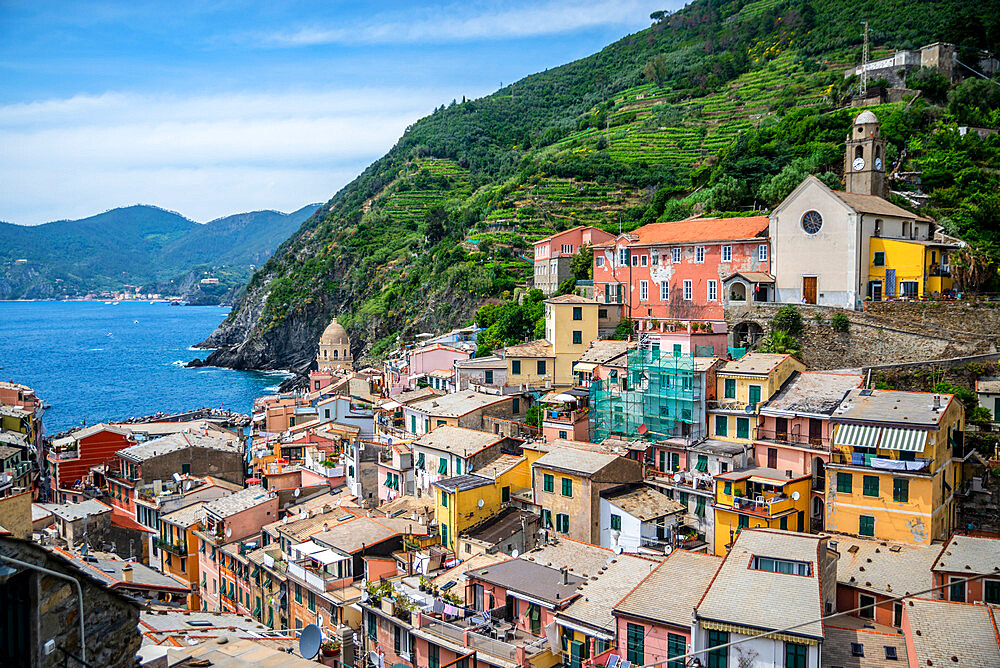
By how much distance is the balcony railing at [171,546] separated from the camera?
33.8m

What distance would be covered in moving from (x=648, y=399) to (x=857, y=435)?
9573 millimetres

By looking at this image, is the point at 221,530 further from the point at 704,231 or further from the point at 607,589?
the point at 704,231

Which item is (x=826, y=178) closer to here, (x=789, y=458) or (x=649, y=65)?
(x=789, y=458)

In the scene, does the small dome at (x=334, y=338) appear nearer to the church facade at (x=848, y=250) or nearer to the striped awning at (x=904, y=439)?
the church facade at (x=848, y=250)

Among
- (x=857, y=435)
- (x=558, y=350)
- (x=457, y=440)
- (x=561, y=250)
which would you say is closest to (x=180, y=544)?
(x=457, y=440)

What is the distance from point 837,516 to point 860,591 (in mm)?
4307

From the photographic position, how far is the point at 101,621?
694 cm

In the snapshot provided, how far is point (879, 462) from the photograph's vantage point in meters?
24.6

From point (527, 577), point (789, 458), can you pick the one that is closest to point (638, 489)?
point (789, 458)

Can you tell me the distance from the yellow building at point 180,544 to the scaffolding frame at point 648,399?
17802 mm

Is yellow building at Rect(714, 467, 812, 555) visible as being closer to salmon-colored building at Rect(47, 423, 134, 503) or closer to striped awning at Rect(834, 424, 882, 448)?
striped awning at Rect(834, 424, 882, 448)

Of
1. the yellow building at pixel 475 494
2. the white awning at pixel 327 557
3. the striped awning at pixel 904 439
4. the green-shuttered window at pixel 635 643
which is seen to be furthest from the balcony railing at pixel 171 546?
the striped awning at pixel 904 439

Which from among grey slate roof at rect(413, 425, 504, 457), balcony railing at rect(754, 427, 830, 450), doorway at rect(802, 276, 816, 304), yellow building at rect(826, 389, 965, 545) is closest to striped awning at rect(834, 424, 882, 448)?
yellow building at rect(826, 389, 965, 545)

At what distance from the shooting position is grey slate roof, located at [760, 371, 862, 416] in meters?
28.8
